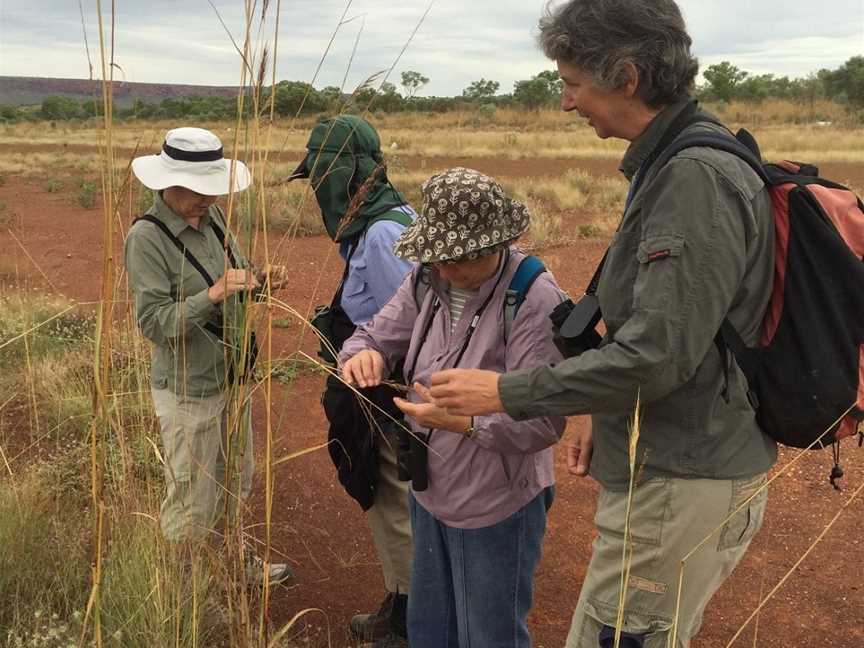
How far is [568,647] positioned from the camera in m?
1.84

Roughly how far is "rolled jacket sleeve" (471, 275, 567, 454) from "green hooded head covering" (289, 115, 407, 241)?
78 cm

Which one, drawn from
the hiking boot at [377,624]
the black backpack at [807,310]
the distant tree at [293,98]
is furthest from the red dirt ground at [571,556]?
the black backpack at [807,310]

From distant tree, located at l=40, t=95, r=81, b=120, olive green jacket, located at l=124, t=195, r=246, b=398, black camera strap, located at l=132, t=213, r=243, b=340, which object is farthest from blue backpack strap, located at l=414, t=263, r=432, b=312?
distant tree, located at l=40, t=95, r=81, b=120

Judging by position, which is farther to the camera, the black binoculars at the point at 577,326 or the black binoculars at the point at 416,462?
the black binoculars at the point at 416,462

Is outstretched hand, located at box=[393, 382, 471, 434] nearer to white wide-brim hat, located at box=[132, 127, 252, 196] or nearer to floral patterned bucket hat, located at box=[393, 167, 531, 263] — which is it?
floral patterned bucket hat, located at box=[393, 167, 531, 263]

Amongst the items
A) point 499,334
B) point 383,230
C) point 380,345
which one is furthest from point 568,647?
point 383,230

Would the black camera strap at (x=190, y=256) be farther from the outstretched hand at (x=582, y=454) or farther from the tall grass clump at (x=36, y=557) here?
the outstretched hand at (x=582, y=454)

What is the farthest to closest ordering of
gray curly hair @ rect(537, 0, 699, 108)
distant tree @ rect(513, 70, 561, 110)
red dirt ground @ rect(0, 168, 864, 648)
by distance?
distant tree @ rect(513, 70, 561, 110) → red dirt ground @ rect(0, 168, 864, 648) → gray curly hair @ rect(537, 0, 699, 108)

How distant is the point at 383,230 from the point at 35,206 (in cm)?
1387

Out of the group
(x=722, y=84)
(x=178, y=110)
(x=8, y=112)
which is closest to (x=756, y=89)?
(x=722, y=84)

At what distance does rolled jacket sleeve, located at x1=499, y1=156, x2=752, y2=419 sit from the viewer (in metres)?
1.44

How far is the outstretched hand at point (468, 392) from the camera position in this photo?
162 cm

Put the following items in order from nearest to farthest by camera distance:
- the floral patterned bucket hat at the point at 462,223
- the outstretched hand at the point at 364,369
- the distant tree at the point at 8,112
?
the floral patterned bucket hat at the point at 462,223 < the outstretched hand at the point at 364,369 < the distant tree at the point at 8,112

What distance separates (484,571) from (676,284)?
3.36 feet
